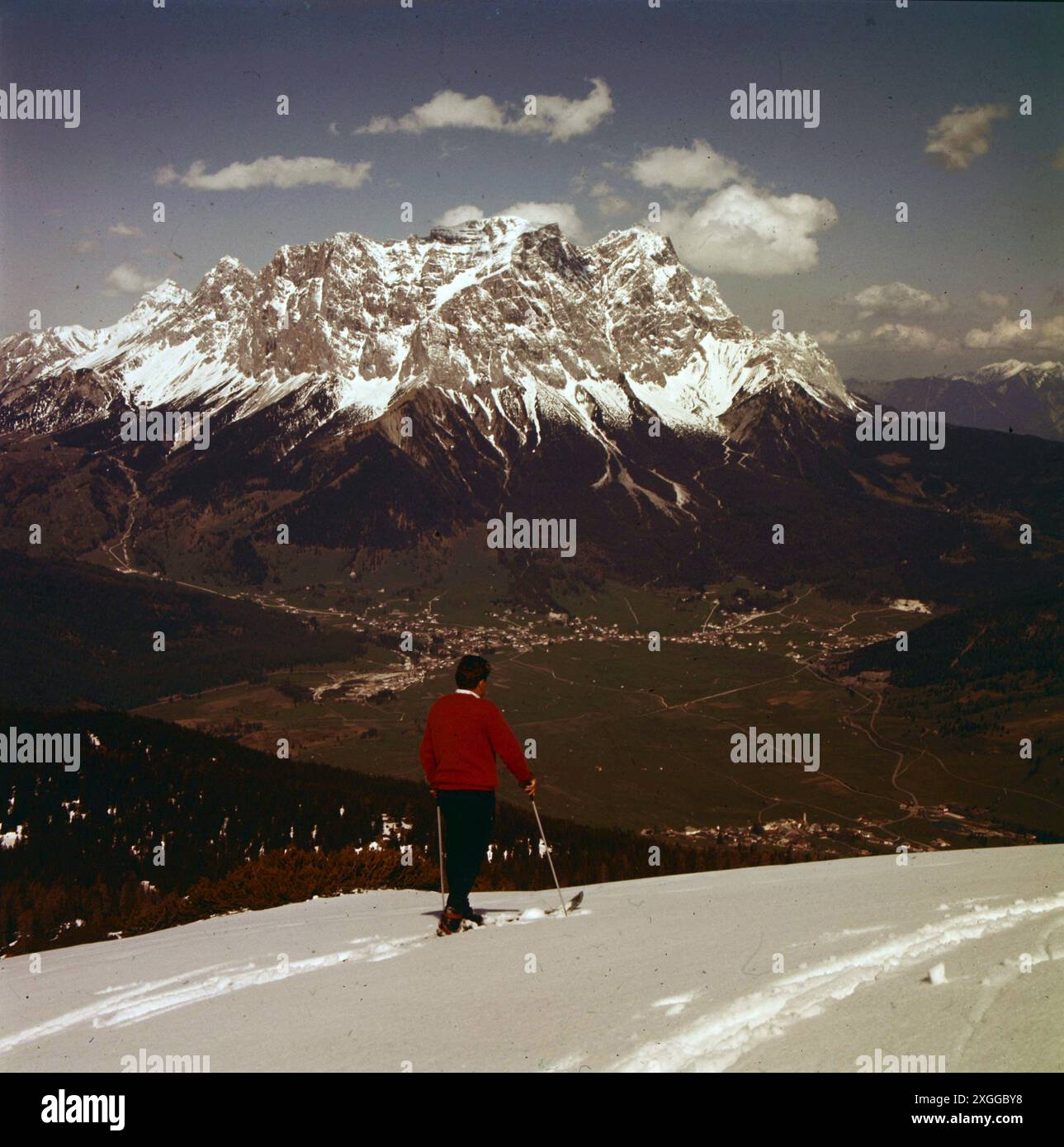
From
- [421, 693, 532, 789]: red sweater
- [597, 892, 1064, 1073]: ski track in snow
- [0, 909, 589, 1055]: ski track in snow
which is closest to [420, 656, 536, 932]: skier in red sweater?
[421, 693, 532, 789]: red sweater

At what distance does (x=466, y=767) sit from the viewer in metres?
12.9

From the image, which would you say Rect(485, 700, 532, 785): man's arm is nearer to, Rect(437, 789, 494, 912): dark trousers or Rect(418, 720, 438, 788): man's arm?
Rect(437, 789, 494, 912): dark trousers

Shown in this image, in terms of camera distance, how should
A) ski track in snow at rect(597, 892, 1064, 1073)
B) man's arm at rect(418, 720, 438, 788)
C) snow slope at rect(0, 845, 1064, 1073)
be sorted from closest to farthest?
1. ski track in snow at rect(597, 892, 1064, 1073)
2. snow slope at rect(0, 845, 1064, 1073)
3. man's arm at rect(418, 720, 438, 788)

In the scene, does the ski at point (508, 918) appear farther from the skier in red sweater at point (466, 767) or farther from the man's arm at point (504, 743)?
the man's arm at point (504, 743)

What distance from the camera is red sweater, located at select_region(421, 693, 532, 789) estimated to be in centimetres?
1290

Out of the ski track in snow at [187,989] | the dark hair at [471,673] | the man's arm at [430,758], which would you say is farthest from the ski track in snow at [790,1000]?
the dark hair at [471,673]

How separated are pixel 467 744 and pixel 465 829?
44.9 inches

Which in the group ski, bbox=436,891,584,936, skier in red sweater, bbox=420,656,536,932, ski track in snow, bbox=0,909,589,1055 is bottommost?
ski, bbox=436,891,584,936

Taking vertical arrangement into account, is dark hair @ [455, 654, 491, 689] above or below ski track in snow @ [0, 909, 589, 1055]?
above

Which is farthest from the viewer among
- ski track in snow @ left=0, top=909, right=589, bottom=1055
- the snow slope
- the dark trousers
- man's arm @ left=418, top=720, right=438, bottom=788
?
man's arm @ left=418, top=720, right=438, bottom=788

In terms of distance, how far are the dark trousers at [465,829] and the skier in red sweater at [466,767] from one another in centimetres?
1

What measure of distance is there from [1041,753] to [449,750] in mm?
202387

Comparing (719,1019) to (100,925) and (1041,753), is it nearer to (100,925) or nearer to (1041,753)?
(100,925)

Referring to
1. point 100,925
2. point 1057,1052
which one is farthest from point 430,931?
point 100,925
